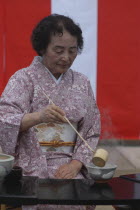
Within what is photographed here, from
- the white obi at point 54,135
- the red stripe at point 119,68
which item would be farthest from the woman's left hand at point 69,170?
the red stripe at point 119,68

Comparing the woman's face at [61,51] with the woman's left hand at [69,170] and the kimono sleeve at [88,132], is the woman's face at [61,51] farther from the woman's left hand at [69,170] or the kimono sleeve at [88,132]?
the woman's left hand at [69,170]

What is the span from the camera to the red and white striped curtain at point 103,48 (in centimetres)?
409

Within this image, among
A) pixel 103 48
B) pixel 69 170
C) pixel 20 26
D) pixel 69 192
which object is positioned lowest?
pixel 69 170

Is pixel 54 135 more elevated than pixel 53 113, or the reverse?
pixel 53 113

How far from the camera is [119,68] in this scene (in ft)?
14.2

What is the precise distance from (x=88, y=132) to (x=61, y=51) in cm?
59

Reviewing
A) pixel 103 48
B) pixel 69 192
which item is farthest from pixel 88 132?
pixel 103 48

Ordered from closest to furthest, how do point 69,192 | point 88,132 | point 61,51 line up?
point 69,192 → point 61,51 → point 88,132

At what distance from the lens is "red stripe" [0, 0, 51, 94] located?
4.06 metres

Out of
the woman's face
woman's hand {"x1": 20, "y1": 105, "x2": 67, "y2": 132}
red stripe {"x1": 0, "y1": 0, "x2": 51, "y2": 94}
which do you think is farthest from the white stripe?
woman's hand {"x1": 20, "y1": 105, "x2": 67, "y2": 132}

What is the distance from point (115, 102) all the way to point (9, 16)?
4.42ft

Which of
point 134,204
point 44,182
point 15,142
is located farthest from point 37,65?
point 134,204

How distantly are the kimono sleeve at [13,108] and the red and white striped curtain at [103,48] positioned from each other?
4.49 feet

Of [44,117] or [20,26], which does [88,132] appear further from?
[20,26]
